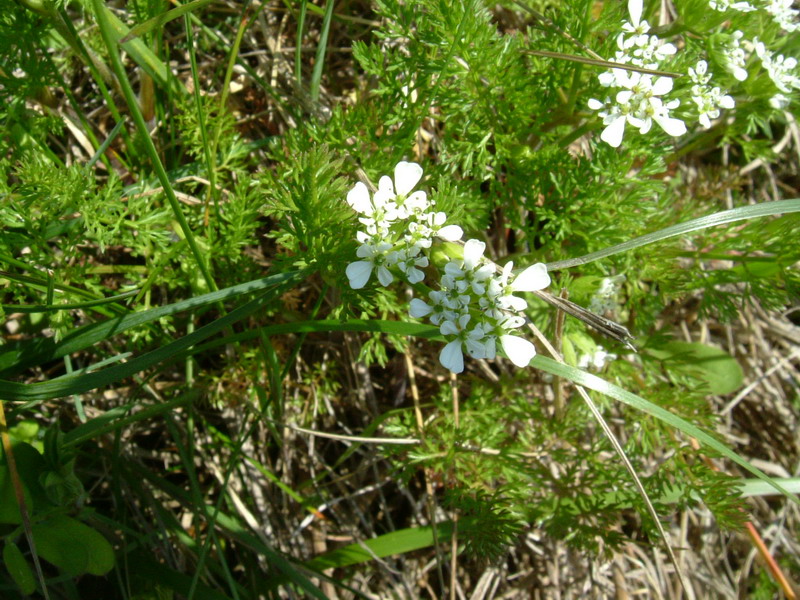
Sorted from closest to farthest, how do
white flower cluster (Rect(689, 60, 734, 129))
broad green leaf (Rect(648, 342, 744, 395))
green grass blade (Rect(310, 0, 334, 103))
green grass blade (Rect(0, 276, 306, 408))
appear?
green grass blade (Rect(0, 276, 306, 408)) → white flower cluster (Rect(689, 60, 734, 129)) → green grass blade (Rect(310, 0, 334, 103)) → broad green leaf (Rect(648, 342, 744, 395))

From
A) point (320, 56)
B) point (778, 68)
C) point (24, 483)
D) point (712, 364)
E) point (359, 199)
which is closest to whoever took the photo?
point (359, 199)

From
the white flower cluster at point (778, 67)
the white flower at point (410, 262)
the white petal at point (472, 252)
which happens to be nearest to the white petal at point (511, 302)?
the white petal at point (472, 252)

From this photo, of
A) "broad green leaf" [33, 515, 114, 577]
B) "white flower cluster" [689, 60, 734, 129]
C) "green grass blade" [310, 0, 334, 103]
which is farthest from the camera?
"green grass blade" [310, 0, 334, 103]

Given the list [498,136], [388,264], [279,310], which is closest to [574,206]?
[498,136]

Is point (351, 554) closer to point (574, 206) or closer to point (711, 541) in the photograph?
point (574, 206)

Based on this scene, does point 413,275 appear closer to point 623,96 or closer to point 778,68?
point 623,96

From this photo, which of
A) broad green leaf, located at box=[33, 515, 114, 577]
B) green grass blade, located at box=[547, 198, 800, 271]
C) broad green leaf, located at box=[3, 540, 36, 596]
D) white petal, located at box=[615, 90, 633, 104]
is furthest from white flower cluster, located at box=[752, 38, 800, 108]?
broad green leaf, located at box=[3, 540, 36, 596]

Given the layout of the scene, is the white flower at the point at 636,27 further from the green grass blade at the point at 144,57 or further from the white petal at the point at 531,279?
the green grass blade at the point at 144,57

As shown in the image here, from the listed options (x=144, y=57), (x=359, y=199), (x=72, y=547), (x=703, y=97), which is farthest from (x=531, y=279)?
(x=72, y=547)

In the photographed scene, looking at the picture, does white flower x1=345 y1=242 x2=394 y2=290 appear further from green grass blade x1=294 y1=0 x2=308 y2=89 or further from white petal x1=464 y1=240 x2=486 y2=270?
green grass blade x1=294 y1=0 x2=308 y2=89
